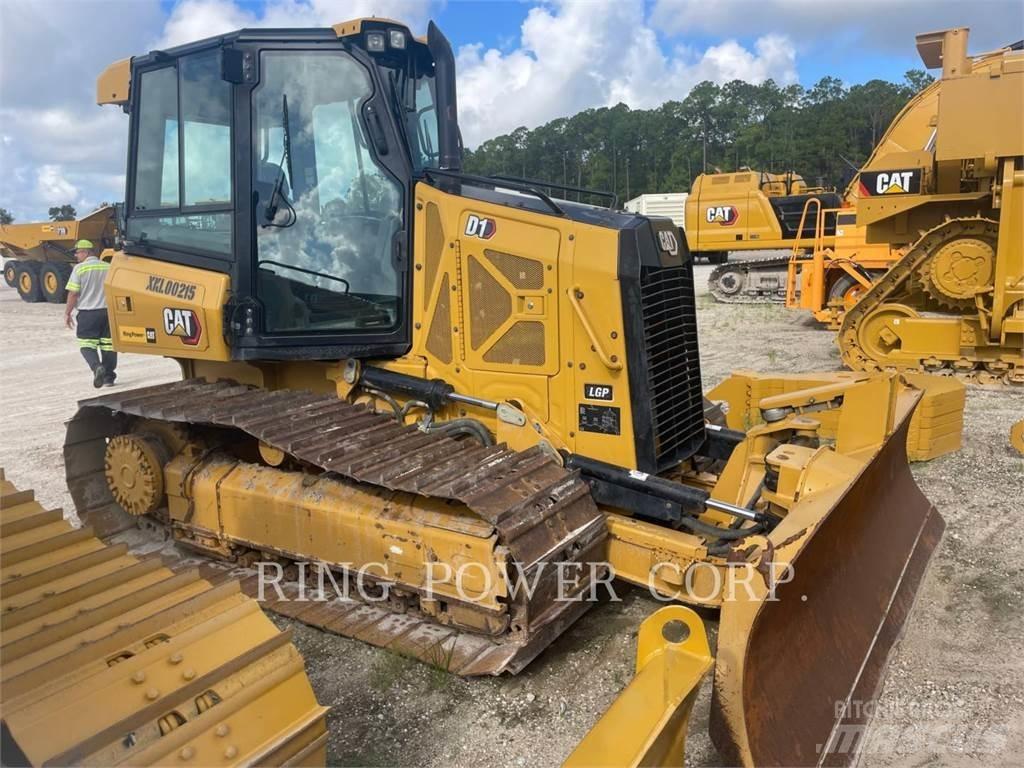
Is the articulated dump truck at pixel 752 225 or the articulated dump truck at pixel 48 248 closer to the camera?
the articulated dump truck at pixel 752 225

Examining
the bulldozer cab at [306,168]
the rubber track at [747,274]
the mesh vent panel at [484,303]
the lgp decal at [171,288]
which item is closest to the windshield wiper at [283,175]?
the bulldozer cab at [306,168]

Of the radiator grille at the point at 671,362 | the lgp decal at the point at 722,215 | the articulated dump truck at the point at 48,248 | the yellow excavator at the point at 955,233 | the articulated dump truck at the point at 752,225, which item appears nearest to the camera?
the radiator grille at the point at 671,362

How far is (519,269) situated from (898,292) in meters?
7.62

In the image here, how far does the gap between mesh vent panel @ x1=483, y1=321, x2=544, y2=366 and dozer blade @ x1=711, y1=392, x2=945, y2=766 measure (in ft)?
4.74

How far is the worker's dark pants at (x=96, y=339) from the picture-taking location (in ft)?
31.7

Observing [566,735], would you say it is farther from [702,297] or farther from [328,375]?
[702,297]

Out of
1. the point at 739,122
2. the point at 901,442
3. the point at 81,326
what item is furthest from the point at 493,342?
the point at 739,122

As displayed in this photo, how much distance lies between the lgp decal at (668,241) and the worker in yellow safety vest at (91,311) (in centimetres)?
751

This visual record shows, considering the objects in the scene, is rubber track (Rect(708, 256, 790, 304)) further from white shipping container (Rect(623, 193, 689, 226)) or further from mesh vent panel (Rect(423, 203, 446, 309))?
white shipping container (Rect(623, 193, 689, 226))

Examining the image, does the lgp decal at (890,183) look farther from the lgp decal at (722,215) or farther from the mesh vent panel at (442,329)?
the mesh vent panel at (442,329)

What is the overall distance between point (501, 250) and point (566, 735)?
226 centimetres

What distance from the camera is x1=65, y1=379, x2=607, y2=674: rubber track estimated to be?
10.5 feet

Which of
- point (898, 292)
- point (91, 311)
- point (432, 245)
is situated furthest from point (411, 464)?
point (898, 292)

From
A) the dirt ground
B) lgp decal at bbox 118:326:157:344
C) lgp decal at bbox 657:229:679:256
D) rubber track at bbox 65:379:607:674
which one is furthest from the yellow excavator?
lgp decal at bbox 118:326:157:344
